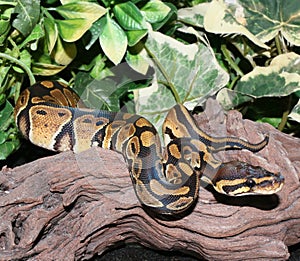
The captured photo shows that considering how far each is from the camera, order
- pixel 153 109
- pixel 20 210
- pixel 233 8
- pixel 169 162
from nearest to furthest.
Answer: pixel 20 210 < pixel 169 162 < pixel 233 8 < pixel 153 109

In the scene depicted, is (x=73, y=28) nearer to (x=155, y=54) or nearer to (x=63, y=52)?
(x=63, y=52)

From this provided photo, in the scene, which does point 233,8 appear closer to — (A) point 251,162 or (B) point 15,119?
(A) point 251,162

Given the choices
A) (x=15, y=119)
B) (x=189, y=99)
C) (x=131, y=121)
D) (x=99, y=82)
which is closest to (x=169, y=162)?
(x=131, y=121)

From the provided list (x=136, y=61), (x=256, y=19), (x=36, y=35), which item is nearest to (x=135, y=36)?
(x=136, y=61)

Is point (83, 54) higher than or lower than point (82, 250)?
higher

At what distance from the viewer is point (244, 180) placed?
2412mm

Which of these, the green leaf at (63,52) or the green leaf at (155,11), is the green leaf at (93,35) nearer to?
the green leaf at (63,52)

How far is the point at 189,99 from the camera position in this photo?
3061 mm

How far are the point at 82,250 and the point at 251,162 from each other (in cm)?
102

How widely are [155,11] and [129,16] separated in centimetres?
20

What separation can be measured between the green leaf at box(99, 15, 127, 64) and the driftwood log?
594 millimetres

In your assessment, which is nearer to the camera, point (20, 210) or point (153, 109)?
point (20, 210)

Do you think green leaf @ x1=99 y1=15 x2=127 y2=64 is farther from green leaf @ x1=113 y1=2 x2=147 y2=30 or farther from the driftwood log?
the driftwood log

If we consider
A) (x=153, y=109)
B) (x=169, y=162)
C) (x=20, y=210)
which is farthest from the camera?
(x=153, y=109)
